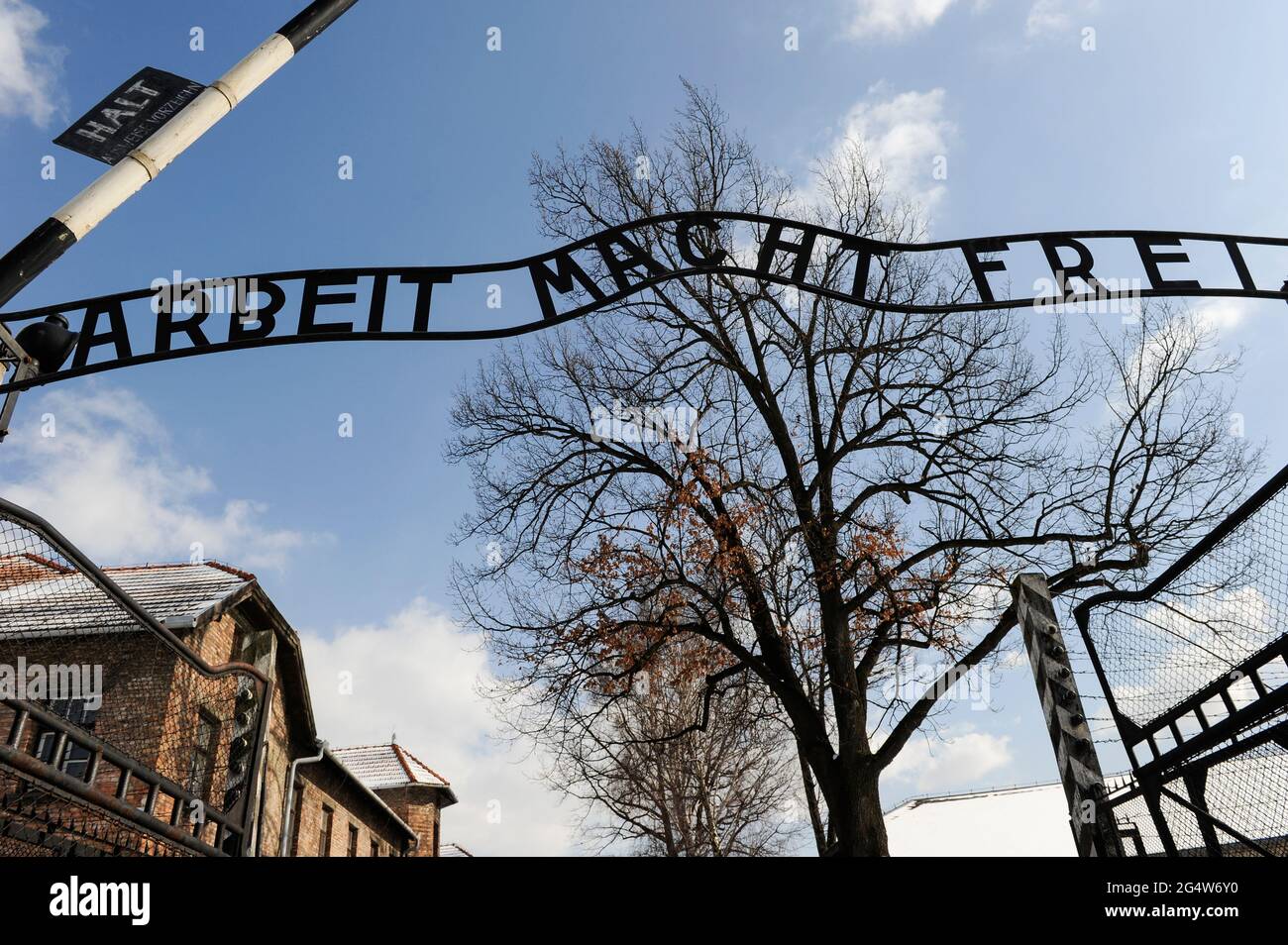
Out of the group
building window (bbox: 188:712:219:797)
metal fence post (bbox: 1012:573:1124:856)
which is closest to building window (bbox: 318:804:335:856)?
building window (bbox: 188:712:219:797)

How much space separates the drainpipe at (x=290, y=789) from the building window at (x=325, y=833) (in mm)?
1994

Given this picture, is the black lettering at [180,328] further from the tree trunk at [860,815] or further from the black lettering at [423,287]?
the tree trunk at [860,815]

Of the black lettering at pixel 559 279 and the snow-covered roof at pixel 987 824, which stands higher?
the snow-covered roof at pixel 987 824

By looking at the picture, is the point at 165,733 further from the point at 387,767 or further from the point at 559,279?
the point at 387,767

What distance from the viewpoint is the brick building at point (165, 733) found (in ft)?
15.4

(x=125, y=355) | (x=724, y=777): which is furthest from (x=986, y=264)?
(x=724, y=777)

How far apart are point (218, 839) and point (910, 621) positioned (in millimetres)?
10243

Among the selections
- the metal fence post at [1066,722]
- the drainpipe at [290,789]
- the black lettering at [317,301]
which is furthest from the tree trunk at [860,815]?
the drainpipe at [290,789]

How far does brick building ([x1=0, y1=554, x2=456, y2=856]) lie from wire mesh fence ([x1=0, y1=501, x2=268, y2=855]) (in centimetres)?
2

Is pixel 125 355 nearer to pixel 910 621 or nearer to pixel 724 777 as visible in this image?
pixel 910 621

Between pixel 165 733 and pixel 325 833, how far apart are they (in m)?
11.6

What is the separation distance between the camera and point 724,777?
27656 millimetres

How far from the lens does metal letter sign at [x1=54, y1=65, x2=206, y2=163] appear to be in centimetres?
420

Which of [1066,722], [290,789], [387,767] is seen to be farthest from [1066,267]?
[387,767]
